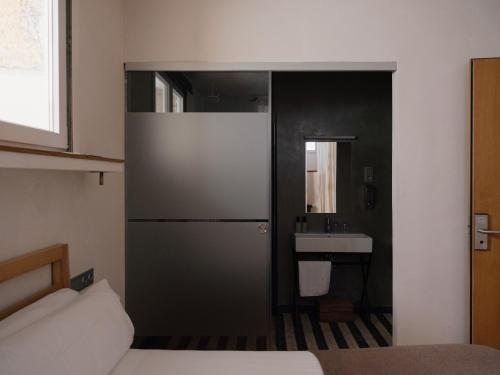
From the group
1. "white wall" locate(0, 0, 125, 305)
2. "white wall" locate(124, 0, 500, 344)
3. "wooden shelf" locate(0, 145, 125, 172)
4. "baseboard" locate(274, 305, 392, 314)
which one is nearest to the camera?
"wooden shelf" locate(0, 145, 125, 172)

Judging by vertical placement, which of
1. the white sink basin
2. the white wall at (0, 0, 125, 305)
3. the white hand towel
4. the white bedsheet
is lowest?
the white hand towel

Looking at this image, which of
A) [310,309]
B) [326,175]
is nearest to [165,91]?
[326,175]

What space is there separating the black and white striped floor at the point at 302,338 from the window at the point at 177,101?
1.71m

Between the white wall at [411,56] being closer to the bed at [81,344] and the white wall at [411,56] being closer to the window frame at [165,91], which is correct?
the window frame at [165,91]

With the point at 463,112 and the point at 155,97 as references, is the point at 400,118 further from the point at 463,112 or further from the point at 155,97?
the point at 155,97

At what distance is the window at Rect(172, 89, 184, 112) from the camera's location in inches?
117

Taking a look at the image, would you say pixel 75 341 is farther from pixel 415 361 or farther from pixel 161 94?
pixel 161 94

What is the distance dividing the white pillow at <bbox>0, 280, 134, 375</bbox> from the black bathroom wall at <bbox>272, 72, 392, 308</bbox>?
8.60ft

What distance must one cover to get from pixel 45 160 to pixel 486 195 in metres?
2.75

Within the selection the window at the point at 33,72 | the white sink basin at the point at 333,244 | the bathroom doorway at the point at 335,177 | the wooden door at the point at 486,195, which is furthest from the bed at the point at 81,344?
the bathroom doorway at the point at 335,177

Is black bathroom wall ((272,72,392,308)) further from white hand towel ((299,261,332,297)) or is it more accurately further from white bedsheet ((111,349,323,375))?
white bedsheet ((111,349,323,375))

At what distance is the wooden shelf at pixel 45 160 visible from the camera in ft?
4.09

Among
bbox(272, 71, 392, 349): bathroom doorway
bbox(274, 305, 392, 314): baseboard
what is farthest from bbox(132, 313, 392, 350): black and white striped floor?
bbox(272, 71, 392, 349): bathroom doorway

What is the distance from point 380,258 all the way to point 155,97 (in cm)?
272
